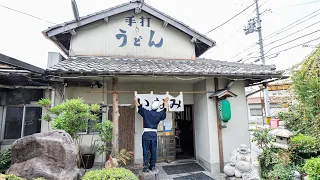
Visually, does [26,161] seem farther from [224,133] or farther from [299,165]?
[299,165]

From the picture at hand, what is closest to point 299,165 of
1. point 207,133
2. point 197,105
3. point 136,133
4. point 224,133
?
point 224,133

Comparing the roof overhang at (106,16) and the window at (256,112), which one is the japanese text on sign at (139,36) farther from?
the window at (256,112)

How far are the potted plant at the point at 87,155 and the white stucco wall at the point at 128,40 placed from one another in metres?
4.30

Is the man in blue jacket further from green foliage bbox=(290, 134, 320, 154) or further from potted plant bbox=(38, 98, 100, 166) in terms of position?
green foliage bbox=(290, 134, 320, 154)

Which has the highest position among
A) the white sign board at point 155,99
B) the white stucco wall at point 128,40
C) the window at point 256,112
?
the white stucco wall at point 128,40

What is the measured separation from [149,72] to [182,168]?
449 centimetres

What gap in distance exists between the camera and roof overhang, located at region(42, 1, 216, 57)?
7355 millimetres

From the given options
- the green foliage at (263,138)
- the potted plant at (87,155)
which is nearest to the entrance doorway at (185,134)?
the green foliage at (263,138)

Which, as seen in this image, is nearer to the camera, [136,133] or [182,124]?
[136,133]

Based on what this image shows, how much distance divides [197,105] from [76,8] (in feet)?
22.1

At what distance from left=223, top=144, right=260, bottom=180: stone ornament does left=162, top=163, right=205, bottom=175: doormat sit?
1575 mm

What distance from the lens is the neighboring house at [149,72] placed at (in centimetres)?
654

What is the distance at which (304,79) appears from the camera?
6.13m

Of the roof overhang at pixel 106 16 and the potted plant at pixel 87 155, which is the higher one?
the roof overhang at pixel 106 16
